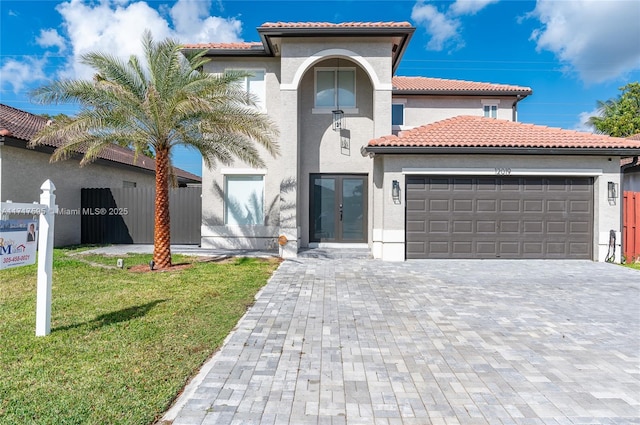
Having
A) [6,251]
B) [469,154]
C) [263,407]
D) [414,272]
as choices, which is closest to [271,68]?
[469,154]

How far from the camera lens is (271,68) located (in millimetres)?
13750

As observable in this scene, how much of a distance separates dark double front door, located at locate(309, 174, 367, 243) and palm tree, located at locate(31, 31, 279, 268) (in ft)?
12.7

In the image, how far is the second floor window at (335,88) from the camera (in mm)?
13484

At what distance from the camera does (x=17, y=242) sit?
14.9ft

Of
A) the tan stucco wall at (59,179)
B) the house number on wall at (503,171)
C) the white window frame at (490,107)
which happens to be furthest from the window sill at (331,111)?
the white window frame at (490,107)

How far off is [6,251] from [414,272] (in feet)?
27.8

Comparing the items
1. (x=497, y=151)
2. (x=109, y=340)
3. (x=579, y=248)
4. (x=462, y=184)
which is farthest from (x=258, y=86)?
(x=579, y=248)

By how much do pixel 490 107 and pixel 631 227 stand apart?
36.8ft

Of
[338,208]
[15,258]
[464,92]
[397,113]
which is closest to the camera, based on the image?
[15,258]

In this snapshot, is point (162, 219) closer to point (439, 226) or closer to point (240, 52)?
point (240, 52)

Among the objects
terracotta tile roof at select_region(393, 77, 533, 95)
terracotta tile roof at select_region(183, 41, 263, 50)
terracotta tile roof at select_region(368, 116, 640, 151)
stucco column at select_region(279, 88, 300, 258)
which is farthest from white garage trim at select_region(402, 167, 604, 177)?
terracotta tile roof at select_region(393, 77, 533, 95)

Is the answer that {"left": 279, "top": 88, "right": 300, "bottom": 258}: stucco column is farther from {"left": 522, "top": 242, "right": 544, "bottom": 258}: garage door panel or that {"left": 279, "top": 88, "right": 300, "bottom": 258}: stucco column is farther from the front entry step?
{"left": 522, "top": 242, "right": 544, "bottom": 258}: garage door panel

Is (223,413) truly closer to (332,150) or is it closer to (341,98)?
(332,150)

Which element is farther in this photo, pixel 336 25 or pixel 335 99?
pixel 335 99
